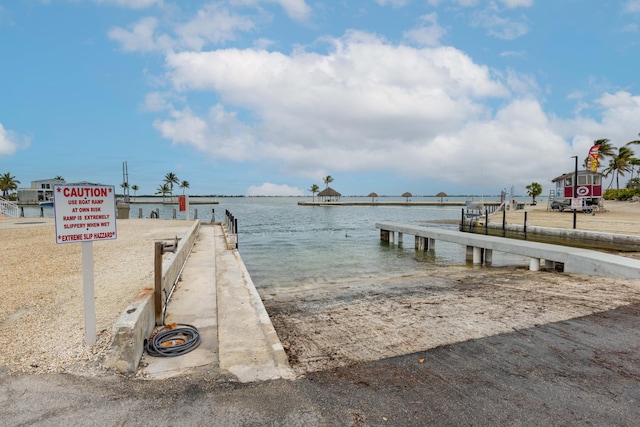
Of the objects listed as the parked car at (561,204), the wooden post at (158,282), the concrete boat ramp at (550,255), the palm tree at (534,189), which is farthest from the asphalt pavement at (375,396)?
the palm tree at (534,189)

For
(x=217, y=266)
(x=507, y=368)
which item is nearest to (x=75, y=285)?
(x=217, y=266)

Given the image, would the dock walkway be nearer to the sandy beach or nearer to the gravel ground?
the sandy beach

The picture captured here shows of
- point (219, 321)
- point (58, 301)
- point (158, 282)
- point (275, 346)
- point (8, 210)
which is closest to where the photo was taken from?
point (275, 346)

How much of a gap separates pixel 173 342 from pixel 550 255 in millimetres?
11010

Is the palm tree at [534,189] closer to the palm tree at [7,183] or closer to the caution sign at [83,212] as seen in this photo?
the caution sign at [83,212]

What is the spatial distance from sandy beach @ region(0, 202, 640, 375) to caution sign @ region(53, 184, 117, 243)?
1273mm

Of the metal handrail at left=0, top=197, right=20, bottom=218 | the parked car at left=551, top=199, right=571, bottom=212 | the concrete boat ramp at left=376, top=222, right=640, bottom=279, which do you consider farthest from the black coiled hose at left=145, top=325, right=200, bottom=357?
the parked car at left=551, top=199, right=571, bottom=212

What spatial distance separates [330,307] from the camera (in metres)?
7.27

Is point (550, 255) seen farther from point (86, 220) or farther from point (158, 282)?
point (86, 220)

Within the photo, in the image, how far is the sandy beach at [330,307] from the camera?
4.19 m

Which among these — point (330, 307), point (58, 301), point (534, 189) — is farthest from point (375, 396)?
point (534, 189)

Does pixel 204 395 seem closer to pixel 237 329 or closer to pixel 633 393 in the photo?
pixel 237 329

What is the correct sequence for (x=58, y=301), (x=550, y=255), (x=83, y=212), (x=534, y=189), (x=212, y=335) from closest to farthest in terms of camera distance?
(x=83, y=212), (x=212, y=335), (x=58, y=301), (x=550, y=255), (x=534, y=189)

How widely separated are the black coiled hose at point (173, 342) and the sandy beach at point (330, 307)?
508mm
